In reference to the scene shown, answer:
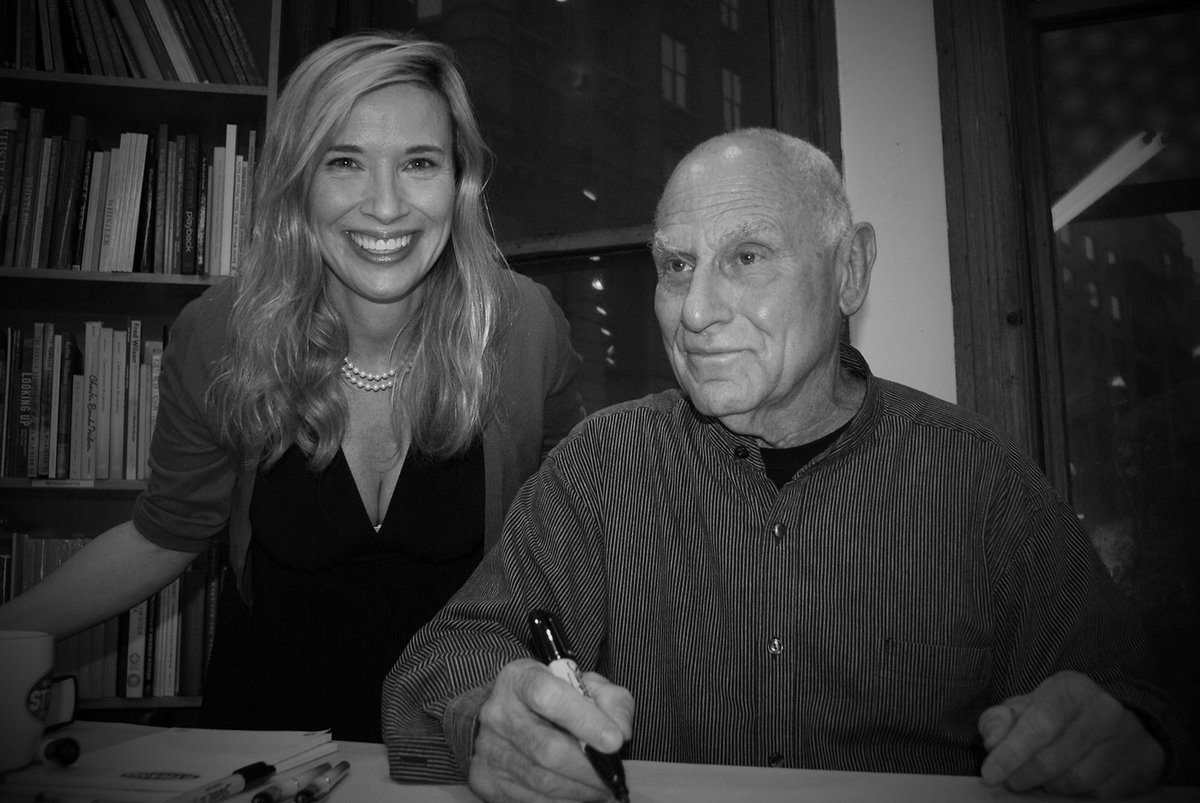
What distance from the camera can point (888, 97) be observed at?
6.50 ft

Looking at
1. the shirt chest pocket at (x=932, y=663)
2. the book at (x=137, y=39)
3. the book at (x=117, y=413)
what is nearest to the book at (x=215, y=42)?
the book at (x=137, y=39)

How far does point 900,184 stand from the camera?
6.41ft

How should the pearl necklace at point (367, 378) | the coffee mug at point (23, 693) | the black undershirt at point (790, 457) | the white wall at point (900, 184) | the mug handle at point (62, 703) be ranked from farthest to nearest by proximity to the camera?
1. the white wall at point (900, 184)
2. the pearl necklace at point (367, 378)
3. the black undershirt at point (790, 457)
4. the mug handle at point (62, 703)
5. the coffee mug at point (23, 693)

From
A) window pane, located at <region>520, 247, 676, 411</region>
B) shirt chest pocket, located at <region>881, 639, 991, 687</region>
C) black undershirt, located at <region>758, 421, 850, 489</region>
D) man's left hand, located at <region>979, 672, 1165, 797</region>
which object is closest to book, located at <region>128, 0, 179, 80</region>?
window pane, located at <region>520, 247, 676, 411</region>

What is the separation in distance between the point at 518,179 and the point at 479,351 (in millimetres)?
1037

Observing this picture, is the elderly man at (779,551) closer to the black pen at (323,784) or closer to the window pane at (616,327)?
the black pen at (323,784)

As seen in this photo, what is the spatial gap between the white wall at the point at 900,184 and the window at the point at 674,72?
46 cm

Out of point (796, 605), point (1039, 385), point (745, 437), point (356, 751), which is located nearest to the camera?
point (356, 751)

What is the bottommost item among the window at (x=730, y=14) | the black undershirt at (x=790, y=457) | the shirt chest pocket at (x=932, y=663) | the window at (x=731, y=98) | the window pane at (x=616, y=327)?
the shirt chest pocket at (x=932, y=663)

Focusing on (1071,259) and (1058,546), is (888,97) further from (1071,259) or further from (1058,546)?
(1058,546)

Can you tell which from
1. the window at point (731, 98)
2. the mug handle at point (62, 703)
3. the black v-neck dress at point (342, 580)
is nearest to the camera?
the mug handle at point (62, 703)

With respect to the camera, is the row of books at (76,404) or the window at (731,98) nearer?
the window at (731,98)

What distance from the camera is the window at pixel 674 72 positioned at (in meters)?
2.31

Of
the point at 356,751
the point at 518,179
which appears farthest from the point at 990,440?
the point at 518,179
